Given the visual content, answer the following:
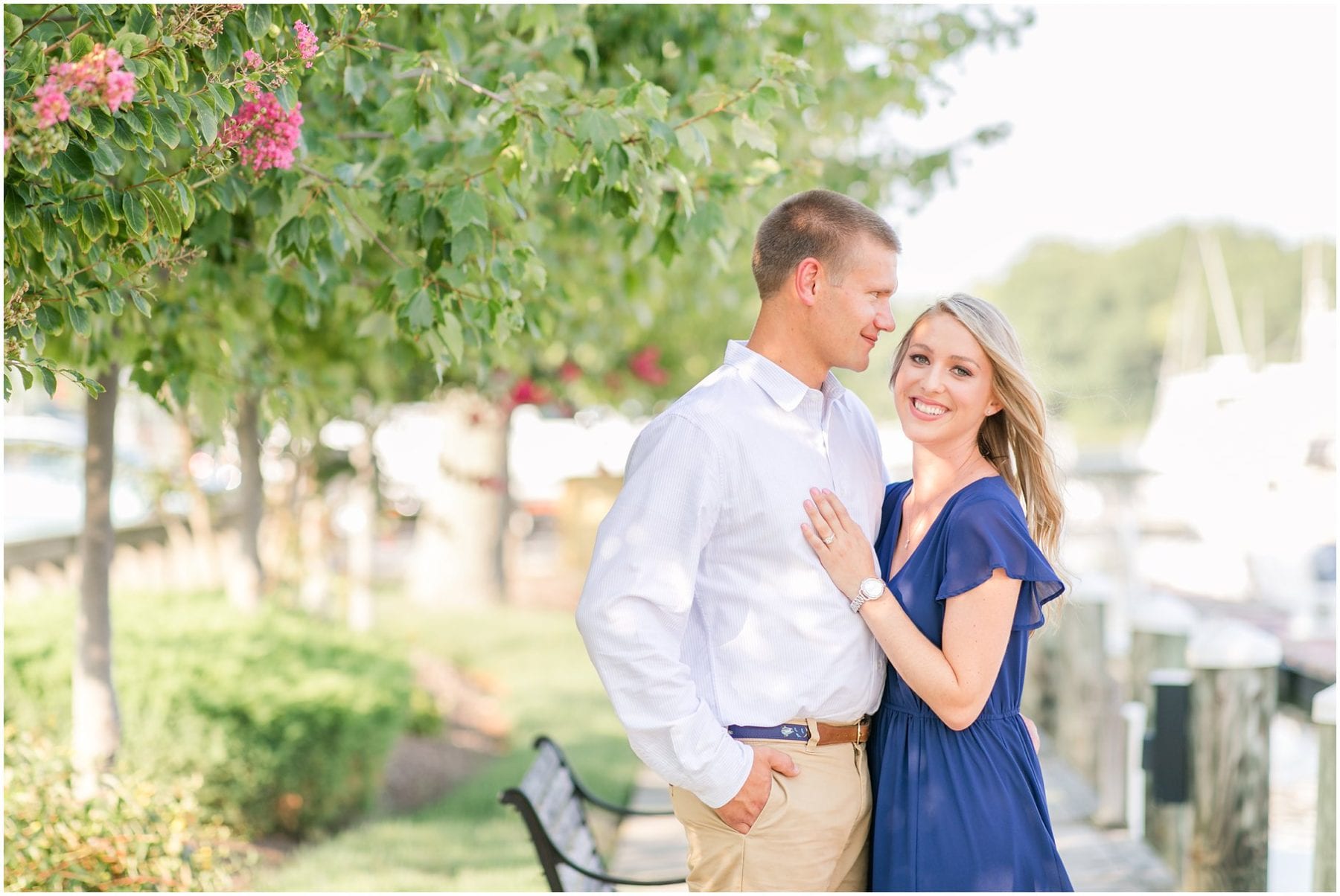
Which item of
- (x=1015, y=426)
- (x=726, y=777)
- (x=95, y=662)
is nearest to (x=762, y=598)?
(x=726, y=777)

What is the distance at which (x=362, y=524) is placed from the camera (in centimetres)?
1029

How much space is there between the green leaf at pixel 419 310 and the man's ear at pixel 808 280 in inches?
37.2

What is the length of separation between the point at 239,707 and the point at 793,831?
3.73 metres

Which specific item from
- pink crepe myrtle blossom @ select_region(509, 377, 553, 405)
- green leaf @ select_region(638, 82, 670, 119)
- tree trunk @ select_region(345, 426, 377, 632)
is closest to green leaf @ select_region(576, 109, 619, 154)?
green leaf @ select_region(638, 82, 670, 119)

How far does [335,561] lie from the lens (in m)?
19.3

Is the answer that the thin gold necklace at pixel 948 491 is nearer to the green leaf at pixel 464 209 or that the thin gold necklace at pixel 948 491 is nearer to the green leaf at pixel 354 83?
the green leaf at pixel 464 209

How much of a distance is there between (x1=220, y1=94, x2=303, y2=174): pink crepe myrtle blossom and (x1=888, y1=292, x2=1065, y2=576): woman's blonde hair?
1524 mm

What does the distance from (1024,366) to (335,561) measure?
57.3 ft

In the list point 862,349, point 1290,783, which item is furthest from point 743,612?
point 1290,783

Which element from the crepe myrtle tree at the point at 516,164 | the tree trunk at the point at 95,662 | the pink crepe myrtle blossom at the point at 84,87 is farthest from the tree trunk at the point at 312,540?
the pink crepe myrtle blossom at the point at 84,87

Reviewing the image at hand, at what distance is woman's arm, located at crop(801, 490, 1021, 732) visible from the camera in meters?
2.76

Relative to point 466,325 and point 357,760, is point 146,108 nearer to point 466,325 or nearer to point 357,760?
point 466,325

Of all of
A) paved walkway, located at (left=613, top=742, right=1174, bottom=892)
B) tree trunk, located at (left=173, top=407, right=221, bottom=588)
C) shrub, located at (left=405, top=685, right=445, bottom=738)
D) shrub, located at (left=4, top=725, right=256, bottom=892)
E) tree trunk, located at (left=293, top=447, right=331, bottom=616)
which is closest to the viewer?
shrub, located at (left=4, top=725, right=256, bottom=892)

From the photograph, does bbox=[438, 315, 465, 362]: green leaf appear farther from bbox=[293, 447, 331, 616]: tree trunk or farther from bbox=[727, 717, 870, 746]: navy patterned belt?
bbox=[293, 447, 331, 616]: tree trunk
